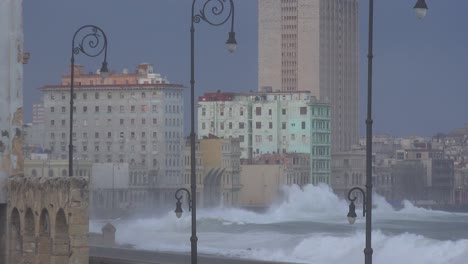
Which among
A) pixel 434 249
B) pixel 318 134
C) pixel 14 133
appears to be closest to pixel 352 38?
pixel 318 134

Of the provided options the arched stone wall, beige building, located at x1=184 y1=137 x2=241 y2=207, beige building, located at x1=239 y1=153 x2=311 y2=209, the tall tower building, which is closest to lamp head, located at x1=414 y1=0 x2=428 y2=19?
the arched stone wall

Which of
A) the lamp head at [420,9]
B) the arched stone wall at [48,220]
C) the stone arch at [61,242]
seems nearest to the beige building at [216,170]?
the arched stone wall at [48,220]

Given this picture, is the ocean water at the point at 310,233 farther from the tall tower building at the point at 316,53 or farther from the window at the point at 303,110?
the tall tower building at the point at 316,53

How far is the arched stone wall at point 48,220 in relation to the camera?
22.0m

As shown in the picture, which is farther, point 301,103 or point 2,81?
point 301,103

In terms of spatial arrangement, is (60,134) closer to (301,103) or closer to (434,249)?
(301,103)

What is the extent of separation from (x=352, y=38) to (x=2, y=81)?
15179 centimetres

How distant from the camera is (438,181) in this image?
572ft

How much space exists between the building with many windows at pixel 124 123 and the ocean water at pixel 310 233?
5.37 m

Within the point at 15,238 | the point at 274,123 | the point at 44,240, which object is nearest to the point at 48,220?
the point at 44,240

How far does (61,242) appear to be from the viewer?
22.9 meters

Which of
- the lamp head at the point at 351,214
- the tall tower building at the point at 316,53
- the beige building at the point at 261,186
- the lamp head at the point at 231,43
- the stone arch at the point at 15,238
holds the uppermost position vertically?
the tall tower building at the point at 316,53

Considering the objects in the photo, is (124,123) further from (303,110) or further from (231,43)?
(231,43)

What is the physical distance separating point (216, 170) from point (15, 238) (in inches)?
4021
